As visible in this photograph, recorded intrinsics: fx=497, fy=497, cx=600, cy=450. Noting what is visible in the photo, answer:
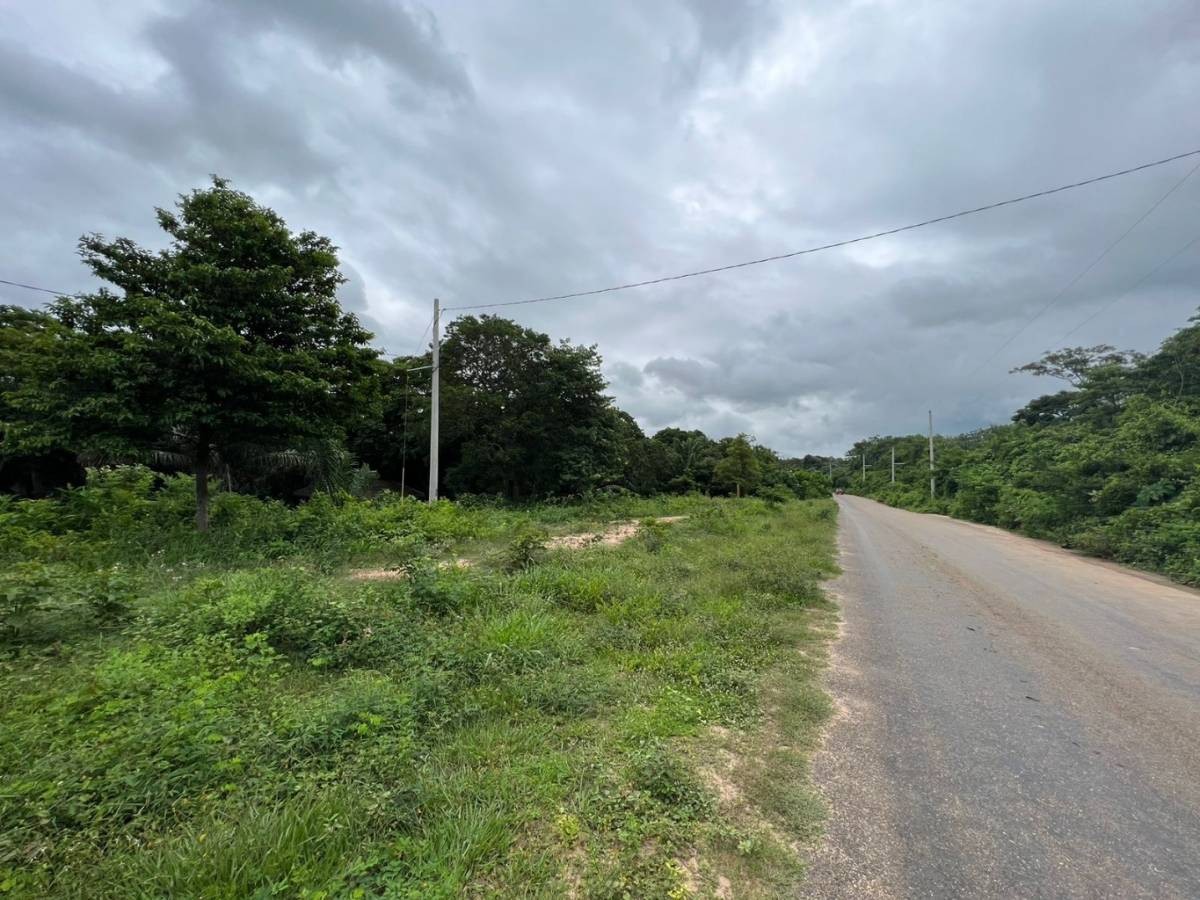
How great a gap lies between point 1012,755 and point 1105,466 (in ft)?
56.9

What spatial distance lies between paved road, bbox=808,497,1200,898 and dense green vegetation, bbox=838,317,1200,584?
22.9 feet

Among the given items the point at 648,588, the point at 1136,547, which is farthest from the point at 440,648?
the point at 1136,547

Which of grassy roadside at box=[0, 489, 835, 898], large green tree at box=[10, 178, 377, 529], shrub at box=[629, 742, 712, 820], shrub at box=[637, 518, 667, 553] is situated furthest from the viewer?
shrub at box=[637, 518, 667, 553]

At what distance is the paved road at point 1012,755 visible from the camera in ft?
7.25

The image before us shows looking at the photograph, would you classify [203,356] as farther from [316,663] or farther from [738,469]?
[738,469]

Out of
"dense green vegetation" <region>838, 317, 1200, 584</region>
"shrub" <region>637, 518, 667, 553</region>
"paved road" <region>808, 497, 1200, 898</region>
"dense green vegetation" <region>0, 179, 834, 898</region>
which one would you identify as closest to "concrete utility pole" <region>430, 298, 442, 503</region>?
"dense green vegetation" <region>0, 179, 834, 898</region>

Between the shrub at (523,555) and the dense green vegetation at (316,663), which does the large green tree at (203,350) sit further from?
the shrub at (523,555)

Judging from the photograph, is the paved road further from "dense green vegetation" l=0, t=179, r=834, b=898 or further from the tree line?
the tree line

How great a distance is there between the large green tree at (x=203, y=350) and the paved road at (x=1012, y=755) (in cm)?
885

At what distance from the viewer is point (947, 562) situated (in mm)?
11016

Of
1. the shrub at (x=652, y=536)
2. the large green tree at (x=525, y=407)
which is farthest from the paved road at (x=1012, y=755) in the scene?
the large green tree at (x=525, y=407)

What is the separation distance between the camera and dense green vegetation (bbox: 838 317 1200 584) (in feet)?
38.3

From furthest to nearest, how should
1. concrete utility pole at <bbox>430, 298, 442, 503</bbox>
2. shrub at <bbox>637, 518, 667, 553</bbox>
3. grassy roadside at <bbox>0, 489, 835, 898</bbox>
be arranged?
concrete utility pole at <bbox>430, 298, 442, 503</bbox>
shrub at <bbox>637, 518, 667, 553</bbox>
grassy roadside at <bbox>0, 489, 835, 898</bbox>

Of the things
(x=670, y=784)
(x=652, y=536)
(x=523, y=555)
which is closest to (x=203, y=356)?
(x=523, y=555)
